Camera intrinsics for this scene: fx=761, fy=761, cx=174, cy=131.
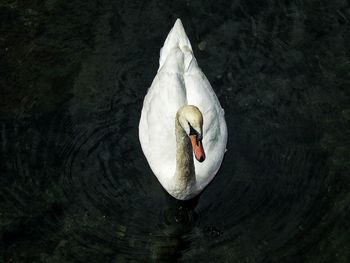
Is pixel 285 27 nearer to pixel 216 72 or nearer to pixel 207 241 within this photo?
pixel 216 72

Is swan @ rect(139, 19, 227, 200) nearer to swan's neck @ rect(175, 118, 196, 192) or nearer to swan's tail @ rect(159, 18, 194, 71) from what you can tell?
swan's neck @ rect(175, 118, 196, 192)

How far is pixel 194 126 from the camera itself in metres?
8.04

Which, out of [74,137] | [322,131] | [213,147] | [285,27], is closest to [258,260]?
[213,147]

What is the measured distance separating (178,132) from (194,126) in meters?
0.43

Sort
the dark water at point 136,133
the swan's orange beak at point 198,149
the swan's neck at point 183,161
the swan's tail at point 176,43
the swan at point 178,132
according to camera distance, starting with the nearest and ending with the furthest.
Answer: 1. the swan's orange beak at point 198,149
2. the swan's neck at point 183,161
3. the dark water at point 136,133
4. the swan at point 178,132
5. the swan's tail at point 176,43

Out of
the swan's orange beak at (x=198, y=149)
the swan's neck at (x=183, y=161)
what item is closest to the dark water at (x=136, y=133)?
the swan's neck at (x=183, y=161)

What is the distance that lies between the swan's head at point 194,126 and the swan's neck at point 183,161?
0.68 ft

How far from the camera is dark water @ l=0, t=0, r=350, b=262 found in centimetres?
863

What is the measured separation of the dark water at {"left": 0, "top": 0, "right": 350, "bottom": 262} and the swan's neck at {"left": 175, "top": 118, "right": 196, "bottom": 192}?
41 centimetres

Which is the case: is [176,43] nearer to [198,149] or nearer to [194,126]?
→ [194,126]

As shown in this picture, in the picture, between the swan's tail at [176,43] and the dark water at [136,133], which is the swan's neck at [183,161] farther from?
the swan's tail at [176,43]

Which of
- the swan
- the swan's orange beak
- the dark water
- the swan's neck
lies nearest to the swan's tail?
the swan

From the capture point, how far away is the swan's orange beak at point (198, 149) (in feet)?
26.1

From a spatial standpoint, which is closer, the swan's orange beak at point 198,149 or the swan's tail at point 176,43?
the swan's orange beak at point 198,149
